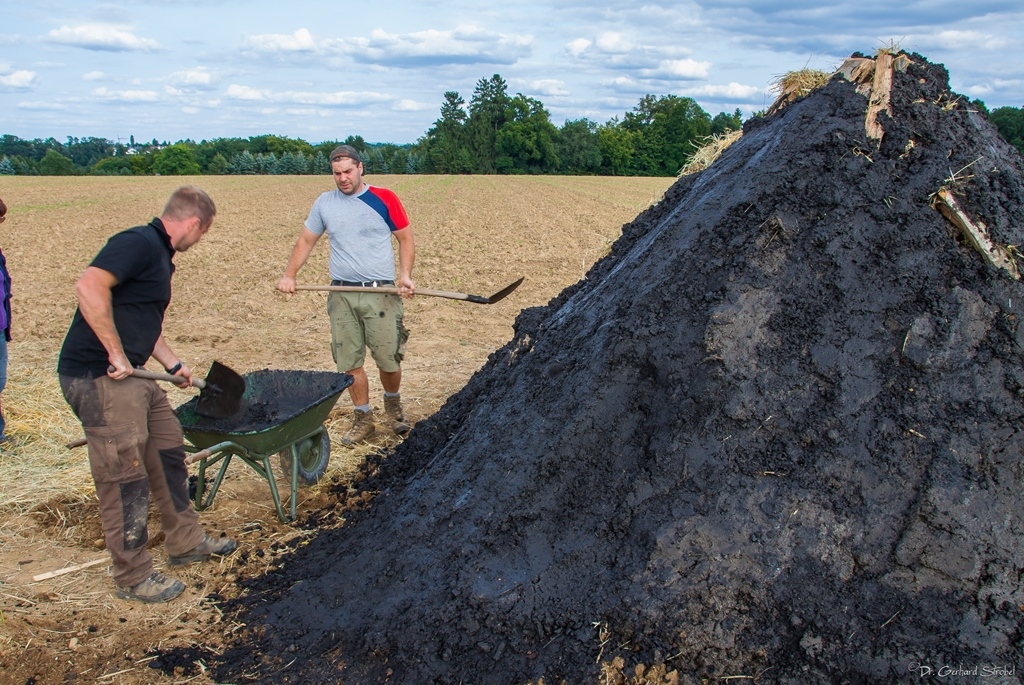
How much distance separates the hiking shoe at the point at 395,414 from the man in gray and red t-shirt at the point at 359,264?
22cm

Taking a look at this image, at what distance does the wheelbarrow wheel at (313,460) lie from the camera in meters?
4.80

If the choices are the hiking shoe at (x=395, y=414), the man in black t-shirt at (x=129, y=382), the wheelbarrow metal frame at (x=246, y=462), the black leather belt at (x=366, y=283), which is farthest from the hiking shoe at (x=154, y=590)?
the black leather belt at (x=366, y=283)

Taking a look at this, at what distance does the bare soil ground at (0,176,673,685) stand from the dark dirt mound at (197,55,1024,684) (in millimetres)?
476

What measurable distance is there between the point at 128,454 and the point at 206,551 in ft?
2.60

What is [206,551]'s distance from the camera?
408cm

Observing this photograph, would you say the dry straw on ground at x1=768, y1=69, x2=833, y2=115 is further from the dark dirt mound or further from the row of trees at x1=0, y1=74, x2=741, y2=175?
the row of trees at x1=0, y1=74, x2=741, y2=175

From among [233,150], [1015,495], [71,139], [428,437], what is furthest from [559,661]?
[71,139]

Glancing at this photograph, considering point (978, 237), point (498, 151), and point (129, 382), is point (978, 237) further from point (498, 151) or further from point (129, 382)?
point (498, 151)

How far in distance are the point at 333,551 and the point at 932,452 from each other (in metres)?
2.89

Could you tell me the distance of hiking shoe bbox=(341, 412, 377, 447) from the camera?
5.54m

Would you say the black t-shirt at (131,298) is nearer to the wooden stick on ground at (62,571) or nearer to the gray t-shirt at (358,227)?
the wooden stick on ground at (62,571)

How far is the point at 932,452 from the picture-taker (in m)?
2.82

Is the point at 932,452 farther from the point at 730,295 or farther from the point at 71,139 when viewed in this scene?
the point at 71,139

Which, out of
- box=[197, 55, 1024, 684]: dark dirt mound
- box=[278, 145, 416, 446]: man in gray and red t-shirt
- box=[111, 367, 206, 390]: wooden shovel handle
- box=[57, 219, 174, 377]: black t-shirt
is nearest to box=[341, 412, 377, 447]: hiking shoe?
box=[278, 145, 416, 446]: man in gray and red t-shirt
